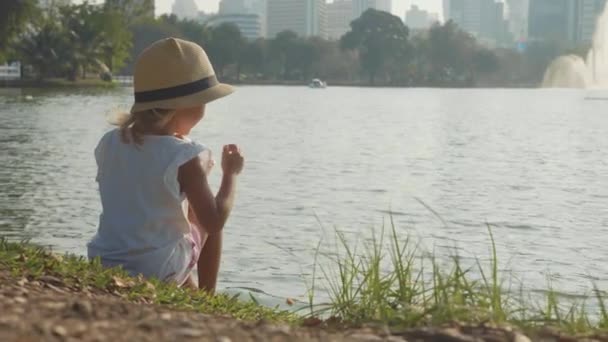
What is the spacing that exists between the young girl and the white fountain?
47746mm

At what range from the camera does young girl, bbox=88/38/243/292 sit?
3738mm

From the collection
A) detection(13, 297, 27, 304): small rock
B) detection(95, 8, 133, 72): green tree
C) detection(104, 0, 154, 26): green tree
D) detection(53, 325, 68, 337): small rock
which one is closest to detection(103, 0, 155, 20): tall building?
detection(104, 0, 154, 26): green tree

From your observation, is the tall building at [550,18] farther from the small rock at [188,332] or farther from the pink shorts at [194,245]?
the small rock at [188,332]

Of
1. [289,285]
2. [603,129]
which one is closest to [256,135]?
[603,129]

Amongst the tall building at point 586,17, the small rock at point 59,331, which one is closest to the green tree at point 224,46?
the tall building at point 586,17

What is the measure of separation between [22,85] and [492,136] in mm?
40198

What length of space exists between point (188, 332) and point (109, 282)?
1046 millimetres

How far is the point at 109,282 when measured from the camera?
3494mm

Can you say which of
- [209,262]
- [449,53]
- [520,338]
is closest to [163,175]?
[209,262]

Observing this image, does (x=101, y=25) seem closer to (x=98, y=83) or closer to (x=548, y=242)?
(x=98, y=83)

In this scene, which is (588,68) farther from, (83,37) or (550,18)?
(550,18)

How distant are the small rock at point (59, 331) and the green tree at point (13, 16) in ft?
139

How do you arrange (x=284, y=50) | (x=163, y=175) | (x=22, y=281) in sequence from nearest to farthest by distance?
(x=22, y=281) → (x=163, y=175) → (x=284, y=50)

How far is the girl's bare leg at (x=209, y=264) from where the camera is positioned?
4028mm
